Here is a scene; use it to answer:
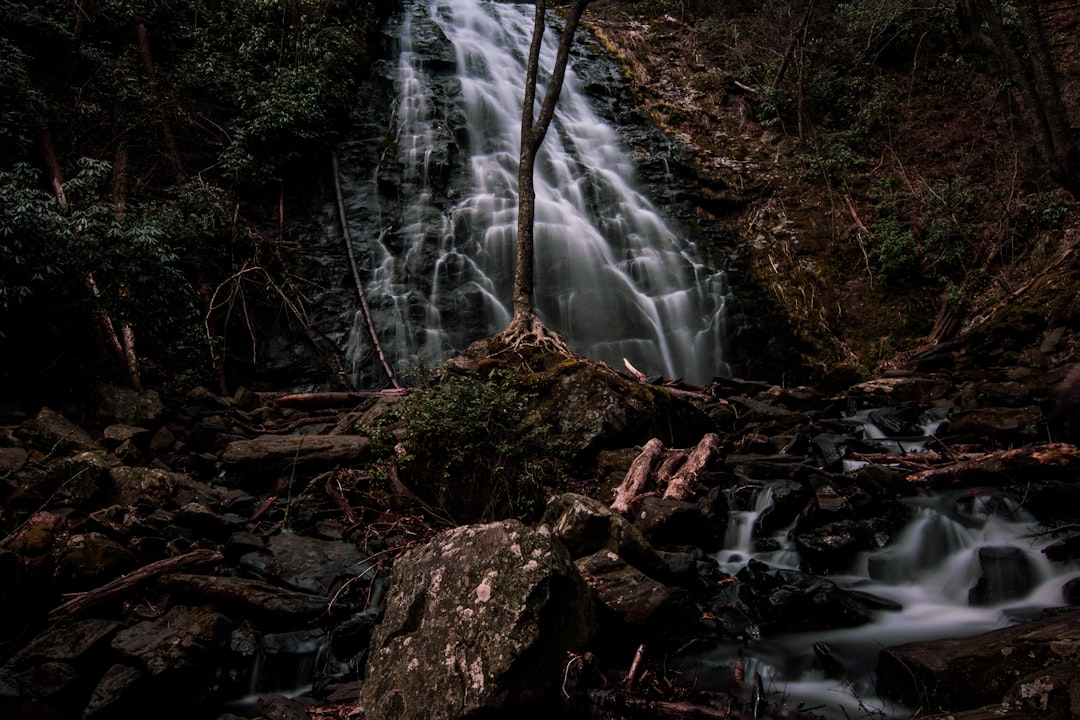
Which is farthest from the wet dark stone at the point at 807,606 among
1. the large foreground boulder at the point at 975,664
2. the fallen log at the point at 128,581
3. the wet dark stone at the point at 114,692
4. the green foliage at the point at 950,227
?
the green foliage at the point at 950,227

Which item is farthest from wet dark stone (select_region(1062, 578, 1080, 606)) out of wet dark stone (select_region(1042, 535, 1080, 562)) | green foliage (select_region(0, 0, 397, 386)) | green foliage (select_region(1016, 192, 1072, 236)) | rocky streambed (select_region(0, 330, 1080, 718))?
green foliage (select_region(0, 0, 397, 386))

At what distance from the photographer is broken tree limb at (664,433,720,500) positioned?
551 cm

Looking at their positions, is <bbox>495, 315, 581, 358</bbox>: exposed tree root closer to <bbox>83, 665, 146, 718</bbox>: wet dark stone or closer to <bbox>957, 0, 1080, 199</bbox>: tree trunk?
<bbox>83, 665, 146, 718</bbox>: wet dark stone

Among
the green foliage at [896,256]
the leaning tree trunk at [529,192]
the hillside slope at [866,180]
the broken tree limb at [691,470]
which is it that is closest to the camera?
the broken tree limb at [691,470]

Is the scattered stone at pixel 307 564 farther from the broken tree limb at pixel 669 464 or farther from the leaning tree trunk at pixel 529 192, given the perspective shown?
the leaning tree trunk at pixel 529 192

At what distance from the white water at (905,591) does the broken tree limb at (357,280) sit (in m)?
6.87

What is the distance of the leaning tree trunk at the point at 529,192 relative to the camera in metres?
8.26

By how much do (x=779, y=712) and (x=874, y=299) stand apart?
9.63 meters

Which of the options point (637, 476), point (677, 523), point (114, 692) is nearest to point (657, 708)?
point (677, 523)

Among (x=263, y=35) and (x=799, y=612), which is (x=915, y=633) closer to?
(x=799, y=612)

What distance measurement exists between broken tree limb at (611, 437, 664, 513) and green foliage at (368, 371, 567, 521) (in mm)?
740

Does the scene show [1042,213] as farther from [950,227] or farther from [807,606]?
[807,606]

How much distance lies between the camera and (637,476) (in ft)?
18.5

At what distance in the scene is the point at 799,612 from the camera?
13.5 ft
